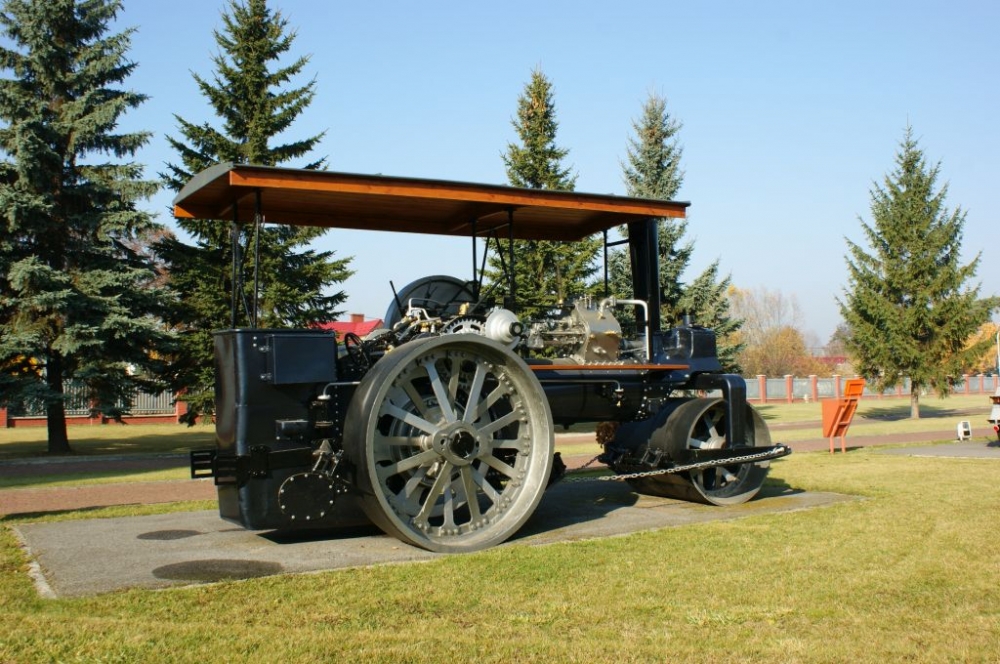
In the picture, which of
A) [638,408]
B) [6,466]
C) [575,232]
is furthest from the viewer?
[6,466]

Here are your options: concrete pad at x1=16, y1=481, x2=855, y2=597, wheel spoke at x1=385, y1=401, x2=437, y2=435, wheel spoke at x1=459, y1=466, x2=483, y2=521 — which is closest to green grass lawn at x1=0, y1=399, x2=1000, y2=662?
concrete pad at x1=16, y1=481, x2=855, y2=597

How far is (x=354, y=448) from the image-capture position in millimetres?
6965

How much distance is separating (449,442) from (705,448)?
10.5 feet

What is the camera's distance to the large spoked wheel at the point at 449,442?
22.9 ft

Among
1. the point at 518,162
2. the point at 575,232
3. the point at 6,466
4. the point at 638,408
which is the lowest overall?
the point at 6,466

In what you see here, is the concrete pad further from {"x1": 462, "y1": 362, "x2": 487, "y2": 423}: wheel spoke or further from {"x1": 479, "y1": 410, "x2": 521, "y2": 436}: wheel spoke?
{"x1": 462, "y1": 362, "x2": 487, "y2": 423}: wheel spoke

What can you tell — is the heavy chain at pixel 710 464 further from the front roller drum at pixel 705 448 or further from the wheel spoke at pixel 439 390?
the wheel spoke at pixel 439 390

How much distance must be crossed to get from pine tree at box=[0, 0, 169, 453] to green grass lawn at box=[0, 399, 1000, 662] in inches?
540

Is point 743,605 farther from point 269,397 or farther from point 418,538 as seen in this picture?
point 269,397

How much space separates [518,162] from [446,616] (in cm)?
2385

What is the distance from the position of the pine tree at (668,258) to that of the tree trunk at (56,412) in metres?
15.4

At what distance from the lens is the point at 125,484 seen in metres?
13.8

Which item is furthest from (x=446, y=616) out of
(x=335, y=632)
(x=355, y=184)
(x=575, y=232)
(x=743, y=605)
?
(x=575, y=232)

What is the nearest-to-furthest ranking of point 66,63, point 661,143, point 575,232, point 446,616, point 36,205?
1. point 446,616
2. point 575,232
3. point 36,205
4. point 66,63
5. point 661,143
